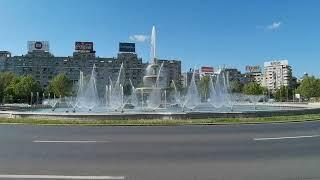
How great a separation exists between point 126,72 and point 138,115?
460 feet

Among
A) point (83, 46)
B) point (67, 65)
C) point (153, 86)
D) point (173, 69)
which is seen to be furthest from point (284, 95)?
point (153, 86)

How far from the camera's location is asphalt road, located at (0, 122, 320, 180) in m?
8.29

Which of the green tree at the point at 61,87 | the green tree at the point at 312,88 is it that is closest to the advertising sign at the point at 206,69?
the green tree at the point at 312,88

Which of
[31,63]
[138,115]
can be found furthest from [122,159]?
[31,63]

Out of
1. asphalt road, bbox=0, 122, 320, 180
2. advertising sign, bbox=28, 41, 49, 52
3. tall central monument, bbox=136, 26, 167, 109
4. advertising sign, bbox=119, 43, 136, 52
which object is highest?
advertising sign, bbox=28, 41, 49, 52

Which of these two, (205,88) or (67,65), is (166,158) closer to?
(205,88)

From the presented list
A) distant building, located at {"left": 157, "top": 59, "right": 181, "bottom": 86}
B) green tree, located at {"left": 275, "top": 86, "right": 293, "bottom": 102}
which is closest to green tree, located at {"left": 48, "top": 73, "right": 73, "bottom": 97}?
green tree, located at {"left": 275, "top": 86, "right": 293, "bottom": 102}

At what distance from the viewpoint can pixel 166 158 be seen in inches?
400

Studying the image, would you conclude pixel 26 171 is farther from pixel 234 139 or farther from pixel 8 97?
pixel 8 97

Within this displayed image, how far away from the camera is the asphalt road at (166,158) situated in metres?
8.29

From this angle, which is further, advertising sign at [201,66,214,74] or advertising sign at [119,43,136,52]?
advertising sign at [201,66,214,74]

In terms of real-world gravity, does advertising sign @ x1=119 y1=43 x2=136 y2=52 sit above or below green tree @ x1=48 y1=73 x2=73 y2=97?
above

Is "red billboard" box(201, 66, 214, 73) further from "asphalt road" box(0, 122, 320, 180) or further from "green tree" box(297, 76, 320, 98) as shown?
"asphalt road" box(0, 122, 320, 180)

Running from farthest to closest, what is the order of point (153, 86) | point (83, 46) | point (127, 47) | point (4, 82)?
point (83, 46) < point (127, 47) < point (4, 82) < point (153, 86)
